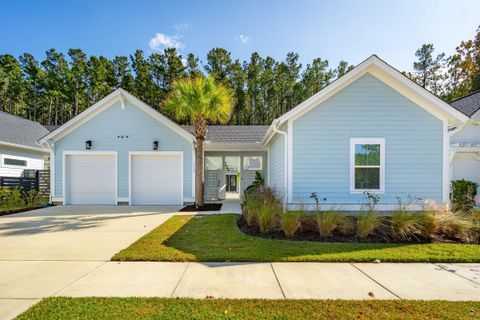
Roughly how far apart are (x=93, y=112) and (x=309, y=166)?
9.90 metres

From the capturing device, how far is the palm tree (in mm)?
10078

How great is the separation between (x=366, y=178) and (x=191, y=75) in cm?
2586

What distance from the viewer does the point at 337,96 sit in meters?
8.47

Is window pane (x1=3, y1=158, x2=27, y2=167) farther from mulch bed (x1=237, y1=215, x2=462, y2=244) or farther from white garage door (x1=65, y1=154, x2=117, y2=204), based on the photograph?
mulch bed (x1=237, y1=215, x2=462, y2=244)

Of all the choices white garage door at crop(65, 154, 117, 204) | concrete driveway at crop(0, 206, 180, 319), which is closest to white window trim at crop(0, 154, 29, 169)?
white garage door at crop(65, 154, 117, 204)

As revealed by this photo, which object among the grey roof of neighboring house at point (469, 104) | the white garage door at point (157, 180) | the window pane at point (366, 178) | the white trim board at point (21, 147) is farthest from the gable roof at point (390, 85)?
the white trim board at point (21, 147)

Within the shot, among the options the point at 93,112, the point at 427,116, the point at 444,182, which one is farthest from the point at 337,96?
the point at 93,112

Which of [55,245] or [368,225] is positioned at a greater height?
[368,225]

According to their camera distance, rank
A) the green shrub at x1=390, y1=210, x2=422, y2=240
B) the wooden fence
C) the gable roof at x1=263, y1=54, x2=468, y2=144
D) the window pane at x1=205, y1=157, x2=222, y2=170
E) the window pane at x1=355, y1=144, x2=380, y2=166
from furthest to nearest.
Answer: the window pane at x1=205, y1=157, x2=222, y2=170, the wooden fence, the window pane at x1=355, y1=144, x2=380, y2=166, the gable roof at x1=263, y1=54, x2=468, y2=144, the green shrub at x1=390, y1=210, x2=422, y2=240

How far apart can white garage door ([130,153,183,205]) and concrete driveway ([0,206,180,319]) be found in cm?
183

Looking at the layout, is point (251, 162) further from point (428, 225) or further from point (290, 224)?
point (428, 225)

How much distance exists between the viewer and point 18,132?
15812 mm

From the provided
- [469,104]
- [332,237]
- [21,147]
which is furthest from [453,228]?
[21,147]

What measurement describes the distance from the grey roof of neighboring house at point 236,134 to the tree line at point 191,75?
49.6ft
